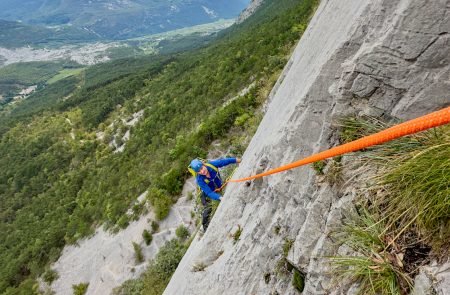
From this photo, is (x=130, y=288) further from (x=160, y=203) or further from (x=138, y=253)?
(x=160, y=203)

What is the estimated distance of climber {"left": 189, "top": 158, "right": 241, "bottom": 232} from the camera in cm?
829

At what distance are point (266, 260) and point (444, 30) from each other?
330 cm

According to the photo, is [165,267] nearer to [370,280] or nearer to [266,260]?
[266,260]

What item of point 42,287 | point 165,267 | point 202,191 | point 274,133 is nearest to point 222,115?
point 165,267

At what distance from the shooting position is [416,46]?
3670 millimetres

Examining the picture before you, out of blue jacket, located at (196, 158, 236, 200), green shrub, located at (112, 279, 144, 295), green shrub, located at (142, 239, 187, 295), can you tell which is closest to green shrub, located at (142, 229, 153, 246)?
green shrub, located at (142, 239, 187, 295)

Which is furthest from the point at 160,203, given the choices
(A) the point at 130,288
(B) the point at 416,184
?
(B) the point at 416,184

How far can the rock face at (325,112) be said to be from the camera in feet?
12.0

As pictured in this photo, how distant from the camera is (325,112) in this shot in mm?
4480

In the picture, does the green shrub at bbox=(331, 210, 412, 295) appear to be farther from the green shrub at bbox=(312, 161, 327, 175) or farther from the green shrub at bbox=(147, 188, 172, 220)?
the green shrub at bbox=(147, 188, 172, 220)

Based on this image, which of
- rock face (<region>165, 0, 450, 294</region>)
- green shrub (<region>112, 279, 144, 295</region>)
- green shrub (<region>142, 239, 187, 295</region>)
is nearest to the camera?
rock face (<region>165, 0, 450, 294</region>)

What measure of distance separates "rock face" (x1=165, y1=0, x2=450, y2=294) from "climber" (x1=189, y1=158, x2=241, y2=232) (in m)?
2.35

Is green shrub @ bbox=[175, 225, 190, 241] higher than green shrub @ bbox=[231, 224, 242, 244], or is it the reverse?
green shrub @ bbox=[231, 224, 242, 244]

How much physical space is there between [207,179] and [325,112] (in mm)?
4499
